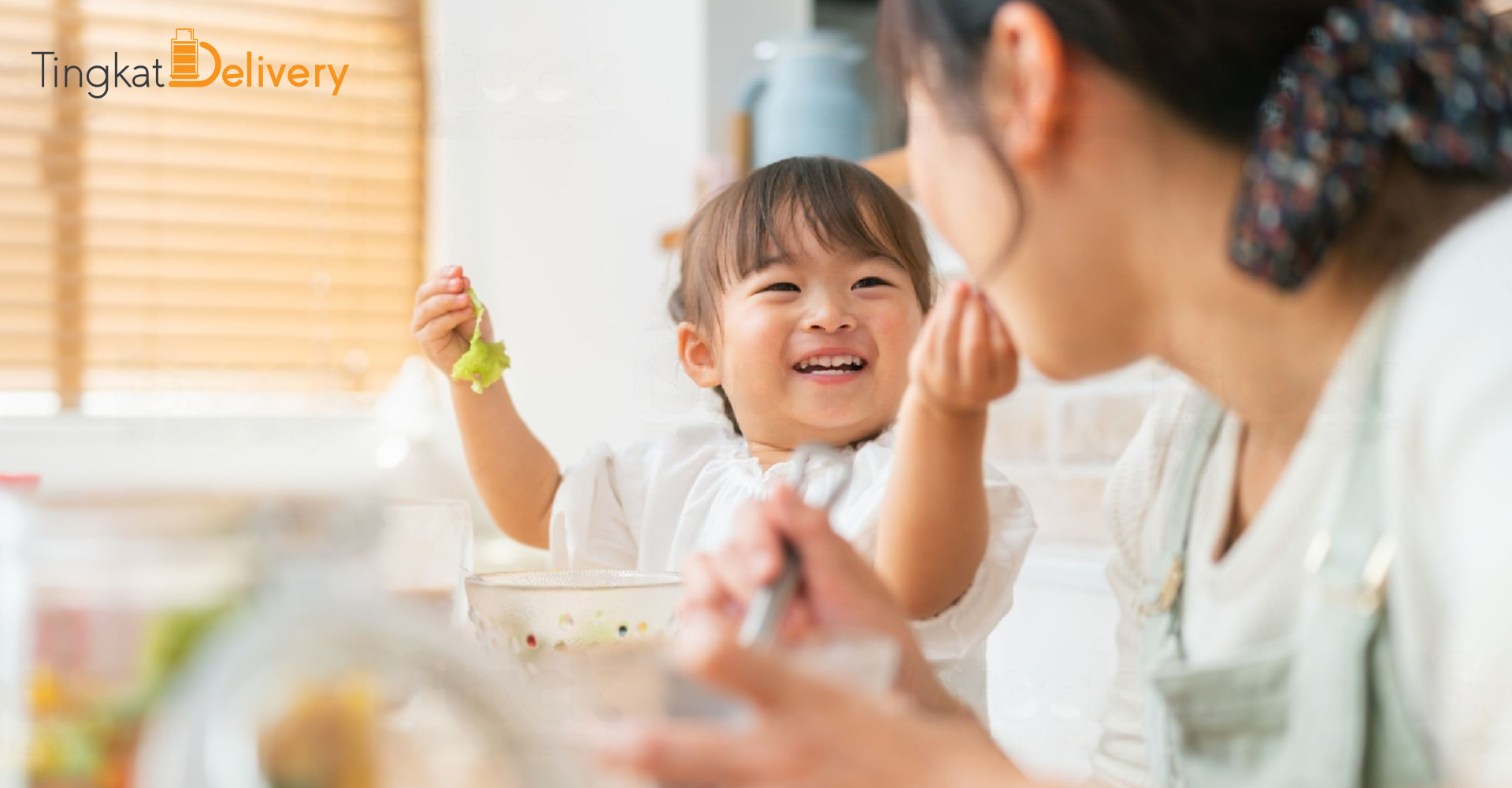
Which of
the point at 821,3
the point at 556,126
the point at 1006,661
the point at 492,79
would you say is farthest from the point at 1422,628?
the point at 492,79

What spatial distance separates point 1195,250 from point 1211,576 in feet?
0.53

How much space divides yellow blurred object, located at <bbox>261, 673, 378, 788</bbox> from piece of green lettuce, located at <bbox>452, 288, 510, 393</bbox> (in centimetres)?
67

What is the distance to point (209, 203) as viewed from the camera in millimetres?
2311

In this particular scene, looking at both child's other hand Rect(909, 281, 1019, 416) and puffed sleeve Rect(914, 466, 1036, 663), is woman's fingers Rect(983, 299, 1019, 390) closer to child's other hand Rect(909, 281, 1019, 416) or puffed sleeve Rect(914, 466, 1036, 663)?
child's other hand Rect(909, 281, 1019, 416)

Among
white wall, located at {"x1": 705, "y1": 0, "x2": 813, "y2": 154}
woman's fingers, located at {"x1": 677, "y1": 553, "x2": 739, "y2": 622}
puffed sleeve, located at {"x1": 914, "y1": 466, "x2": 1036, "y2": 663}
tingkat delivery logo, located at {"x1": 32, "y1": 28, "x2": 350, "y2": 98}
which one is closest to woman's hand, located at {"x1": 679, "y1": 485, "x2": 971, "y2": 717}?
woman's fingers, located at {"x1": 677, "y1": 553, "x2": 739, "y2": 622}

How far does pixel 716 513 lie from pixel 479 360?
211 millimetres

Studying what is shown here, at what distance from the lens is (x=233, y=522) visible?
12.0 inches

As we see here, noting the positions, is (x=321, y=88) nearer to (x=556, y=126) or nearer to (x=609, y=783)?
(x=556, y=126)

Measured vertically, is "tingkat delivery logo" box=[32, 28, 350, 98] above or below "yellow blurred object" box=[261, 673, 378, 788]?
above

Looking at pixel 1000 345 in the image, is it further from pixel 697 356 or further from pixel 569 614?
pixel 697 356

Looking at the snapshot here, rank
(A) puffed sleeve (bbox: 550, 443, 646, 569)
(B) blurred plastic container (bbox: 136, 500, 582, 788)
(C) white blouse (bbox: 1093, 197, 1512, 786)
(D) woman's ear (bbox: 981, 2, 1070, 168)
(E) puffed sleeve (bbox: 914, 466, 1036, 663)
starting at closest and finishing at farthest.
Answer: (B) blurred plastic container (bbox: 136, 500, 582, 788) → (C) white blouse (bbox: 1093, 197, 1512, 786) → (D) woman's ear (bbox: 981, 2, 1070, 168) → (E) puffed sleeve (bbox: 914, 466, 1036, 663) → (A) puffed sleeve (bbox: 550, 443, 646, 569)

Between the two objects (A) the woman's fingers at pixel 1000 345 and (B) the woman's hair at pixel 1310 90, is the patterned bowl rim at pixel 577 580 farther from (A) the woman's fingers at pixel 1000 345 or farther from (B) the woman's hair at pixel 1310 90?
(B) the woman's hair at pixel 1310 90

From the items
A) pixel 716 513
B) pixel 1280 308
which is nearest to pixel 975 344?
pixel 1280 308

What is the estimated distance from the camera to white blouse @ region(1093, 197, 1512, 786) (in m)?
0.38
